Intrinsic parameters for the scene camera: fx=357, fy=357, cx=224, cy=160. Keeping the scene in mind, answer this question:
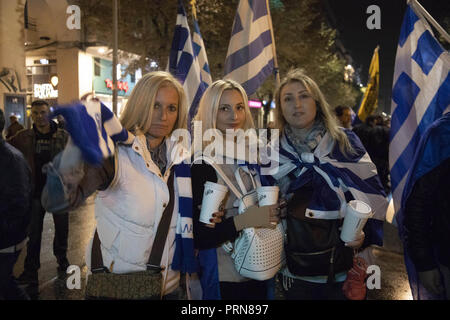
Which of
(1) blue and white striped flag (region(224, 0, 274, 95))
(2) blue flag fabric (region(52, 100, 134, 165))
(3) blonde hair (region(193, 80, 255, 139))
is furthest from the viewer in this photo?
(1) blue and white striped flag (region(224, 0, 274, 95))

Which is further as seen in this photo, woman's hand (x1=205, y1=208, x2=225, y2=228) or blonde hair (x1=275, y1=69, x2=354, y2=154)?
blonde hair (x1=275, y1=69, x2=354, y2=154)

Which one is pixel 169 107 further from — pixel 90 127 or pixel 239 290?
pixel 239 290

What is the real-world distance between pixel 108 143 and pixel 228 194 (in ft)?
3.05

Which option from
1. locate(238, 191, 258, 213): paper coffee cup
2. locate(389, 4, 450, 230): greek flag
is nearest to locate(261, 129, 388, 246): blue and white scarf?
locate(238, 191, 258, 213): paper coffee cup

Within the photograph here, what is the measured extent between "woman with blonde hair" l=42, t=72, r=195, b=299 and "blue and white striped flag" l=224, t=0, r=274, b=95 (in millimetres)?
3088

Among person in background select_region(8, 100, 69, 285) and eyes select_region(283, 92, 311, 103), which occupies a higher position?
eyes select_region(283, 92, 311, 103)

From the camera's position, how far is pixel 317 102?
281 centimetres

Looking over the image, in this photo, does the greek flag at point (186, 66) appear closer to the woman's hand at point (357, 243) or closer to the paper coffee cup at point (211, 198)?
the paper coffee cup at point (211, 198)

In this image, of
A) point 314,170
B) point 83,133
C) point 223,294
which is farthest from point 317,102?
point 83,133

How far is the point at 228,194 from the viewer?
2.37m

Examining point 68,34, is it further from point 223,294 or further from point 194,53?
point 223,294

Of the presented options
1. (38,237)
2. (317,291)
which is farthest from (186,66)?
(317,291)

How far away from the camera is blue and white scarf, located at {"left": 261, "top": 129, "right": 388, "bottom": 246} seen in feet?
8.07

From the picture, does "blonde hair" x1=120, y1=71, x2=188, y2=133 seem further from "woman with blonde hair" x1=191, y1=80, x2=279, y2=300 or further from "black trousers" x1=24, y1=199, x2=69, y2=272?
"black trousers" x1=24, y1=199, x2=69, y2=272
